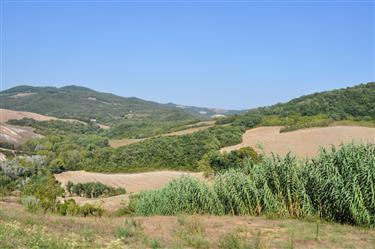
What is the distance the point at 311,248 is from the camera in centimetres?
716

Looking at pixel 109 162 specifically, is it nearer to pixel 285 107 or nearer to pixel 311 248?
pixel 285 107

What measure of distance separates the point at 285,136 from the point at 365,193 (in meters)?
48.7

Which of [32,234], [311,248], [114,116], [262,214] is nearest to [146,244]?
[32,234]

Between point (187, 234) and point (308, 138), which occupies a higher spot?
point (308, 138)

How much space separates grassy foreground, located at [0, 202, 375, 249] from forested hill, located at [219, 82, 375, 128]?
53796 millimetres

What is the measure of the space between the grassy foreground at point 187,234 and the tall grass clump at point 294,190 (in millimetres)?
620

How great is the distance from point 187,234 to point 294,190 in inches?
130

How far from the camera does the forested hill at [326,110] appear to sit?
66.4m

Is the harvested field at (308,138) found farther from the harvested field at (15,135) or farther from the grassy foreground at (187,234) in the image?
the harvested field at (15,135)

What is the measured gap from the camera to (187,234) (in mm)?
8297

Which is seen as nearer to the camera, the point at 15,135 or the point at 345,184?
the point at 345,184

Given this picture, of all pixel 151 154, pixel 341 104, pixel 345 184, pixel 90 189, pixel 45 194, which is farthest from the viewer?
pixel 341 104

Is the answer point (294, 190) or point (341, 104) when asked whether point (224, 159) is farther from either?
point (294, 190)

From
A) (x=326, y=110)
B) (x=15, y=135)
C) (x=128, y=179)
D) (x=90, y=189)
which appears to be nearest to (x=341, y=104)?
(x=326, y=110)
